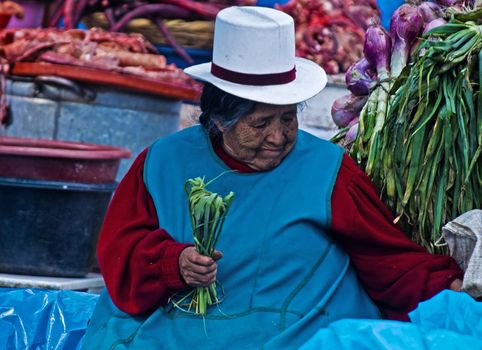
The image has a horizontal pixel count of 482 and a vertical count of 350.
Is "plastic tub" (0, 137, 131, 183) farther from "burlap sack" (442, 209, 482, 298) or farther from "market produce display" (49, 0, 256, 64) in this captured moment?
"burlap sack" (442, 209, 482, 298)

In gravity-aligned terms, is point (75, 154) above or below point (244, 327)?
below

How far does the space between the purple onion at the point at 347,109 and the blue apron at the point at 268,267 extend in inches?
23.9

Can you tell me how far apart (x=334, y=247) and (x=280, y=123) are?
15.3 inches

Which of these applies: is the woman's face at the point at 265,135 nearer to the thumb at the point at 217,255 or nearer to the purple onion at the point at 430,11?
the thumb at the point at 217,255

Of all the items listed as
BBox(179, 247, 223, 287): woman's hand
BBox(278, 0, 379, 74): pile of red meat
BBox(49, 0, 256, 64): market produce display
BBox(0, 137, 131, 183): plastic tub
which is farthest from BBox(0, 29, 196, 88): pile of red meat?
BBox(179, 247, 223, 287): woman's hand

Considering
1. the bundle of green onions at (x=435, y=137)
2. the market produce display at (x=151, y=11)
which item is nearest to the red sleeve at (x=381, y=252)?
the bundle of green onions at (x=435, y=137)

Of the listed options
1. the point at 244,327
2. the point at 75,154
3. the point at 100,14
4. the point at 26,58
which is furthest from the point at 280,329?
the point at 100,14

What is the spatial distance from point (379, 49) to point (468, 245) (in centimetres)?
93

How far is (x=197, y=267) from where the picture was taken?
127 inches

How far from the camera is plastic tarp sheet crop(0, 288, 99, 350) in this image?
409 centimetres

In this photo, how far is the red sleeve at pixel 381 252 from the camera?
3.33 metres

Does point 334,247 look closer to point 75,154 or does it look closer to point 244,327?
point 244,327

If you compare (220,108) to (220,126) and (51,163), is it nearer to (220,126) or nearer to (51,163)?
(220,126)

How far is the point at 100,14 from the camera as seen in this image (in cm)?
762
